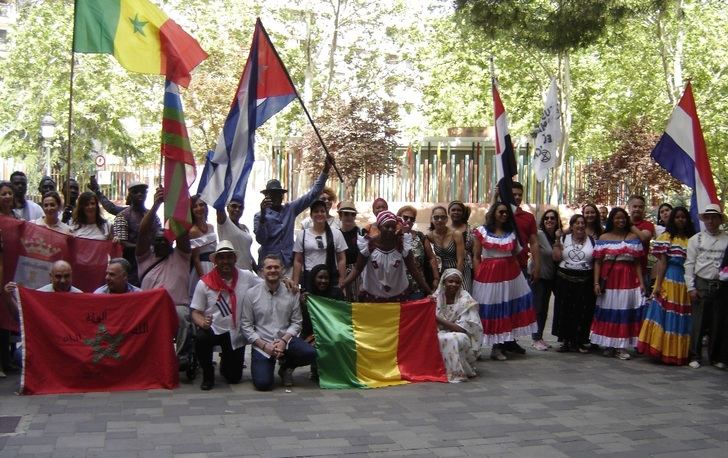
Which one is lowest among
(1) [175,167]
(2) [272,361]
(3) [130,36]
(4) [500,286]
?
(2) [272,361]

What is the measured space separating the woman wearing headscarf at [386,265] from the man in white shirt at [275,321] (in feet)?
3.33

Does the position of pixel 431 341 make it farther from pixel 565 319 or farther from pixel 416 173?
pixel 416 173

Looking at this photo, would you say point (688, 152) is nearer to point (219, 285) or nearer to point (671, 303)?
point (671, 303)

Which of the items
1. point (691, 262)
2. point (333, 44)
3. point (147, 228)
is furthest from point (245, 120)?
point (333, 44)

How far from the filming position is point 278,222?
990 cm

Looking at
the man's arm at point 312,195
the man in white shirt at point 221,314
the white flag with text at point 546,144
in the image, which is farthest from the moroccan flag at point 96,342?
the white flag with text at point 546,144

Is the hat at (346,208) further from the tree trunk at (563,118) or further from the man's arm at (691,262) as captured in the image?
the tree trunk at (563,118)

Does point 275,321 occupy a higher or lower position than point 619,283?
lower

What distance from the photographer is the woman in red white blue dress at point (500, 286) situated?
10414 millimetres

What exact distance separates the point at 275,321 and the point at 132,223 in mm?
2054

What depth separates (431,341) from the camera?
9125mm

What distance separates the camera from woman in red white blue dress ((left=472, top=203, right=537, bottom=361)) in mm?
10414

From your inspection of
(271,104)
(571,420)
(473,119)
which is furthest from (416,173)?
(571,420)

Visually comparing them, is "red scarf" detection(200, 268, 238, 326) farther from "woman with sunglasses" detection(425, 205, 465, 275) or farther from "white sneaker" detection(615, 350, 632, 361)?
"white sneaker" detection(615, 350, 632, 361)
